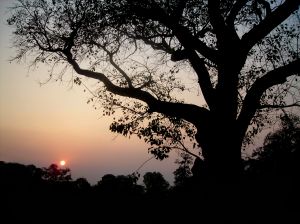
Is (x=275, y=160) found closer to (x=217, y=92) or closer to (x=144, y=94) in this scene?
(x=217, y=92)

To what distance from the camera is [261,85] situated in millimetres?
11695

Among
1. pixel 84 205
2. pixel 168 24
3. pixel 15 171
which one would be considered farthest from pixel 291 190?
pixel 15 171

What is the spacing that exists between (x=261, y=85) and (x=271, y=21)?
232 cm

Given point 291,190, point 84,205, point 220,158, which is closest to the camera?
point 220,158

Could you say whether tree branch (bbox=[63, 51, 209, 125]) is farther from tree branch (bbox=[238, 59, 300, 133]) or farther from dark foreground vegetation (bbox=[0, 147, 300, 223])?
dark foreground vegetation (bbox=[0, 147, 300, 223])

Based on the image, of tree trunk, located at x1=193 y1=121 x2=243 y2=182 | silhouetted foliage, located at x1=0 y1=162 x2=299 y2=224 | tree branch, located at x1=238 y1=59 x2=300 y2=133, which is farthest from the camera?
tree branch, located at x1=238 y1=59 x2=300 y2=133

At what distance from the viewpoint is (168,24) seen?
1255 cm

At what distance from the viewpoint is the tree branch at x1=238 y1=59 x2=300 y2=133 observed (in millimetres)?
11656

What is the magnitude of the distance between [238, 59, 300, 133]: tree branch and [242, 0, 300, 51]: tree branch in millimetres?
1356

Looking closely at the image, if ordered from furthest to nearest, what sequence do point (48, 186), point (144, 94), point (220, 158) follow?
point (48, 186), point (144, 94), point (220, 158)

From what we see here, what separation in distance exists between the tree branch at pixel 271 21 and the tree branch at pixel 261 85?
1.36 metres

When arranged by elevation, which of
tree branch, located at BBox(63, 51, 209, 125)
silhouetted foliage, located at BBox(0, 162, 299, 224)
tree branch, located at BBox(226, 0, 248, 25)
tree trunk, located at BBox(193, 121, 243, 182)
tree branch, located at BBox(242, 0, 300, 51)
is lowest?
silhouetted foliage, located at BBox(0, 162, 299, 224)

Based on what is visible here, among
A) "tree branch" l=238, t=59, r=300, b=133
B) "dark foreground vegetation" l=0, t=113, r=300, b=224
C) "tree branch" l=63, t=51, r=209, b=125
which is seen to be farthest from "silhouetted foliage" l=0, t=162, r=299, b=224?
"tree branch" l=63, t=51, r=209, b=125

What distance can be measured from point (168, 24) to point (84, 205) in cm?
880
